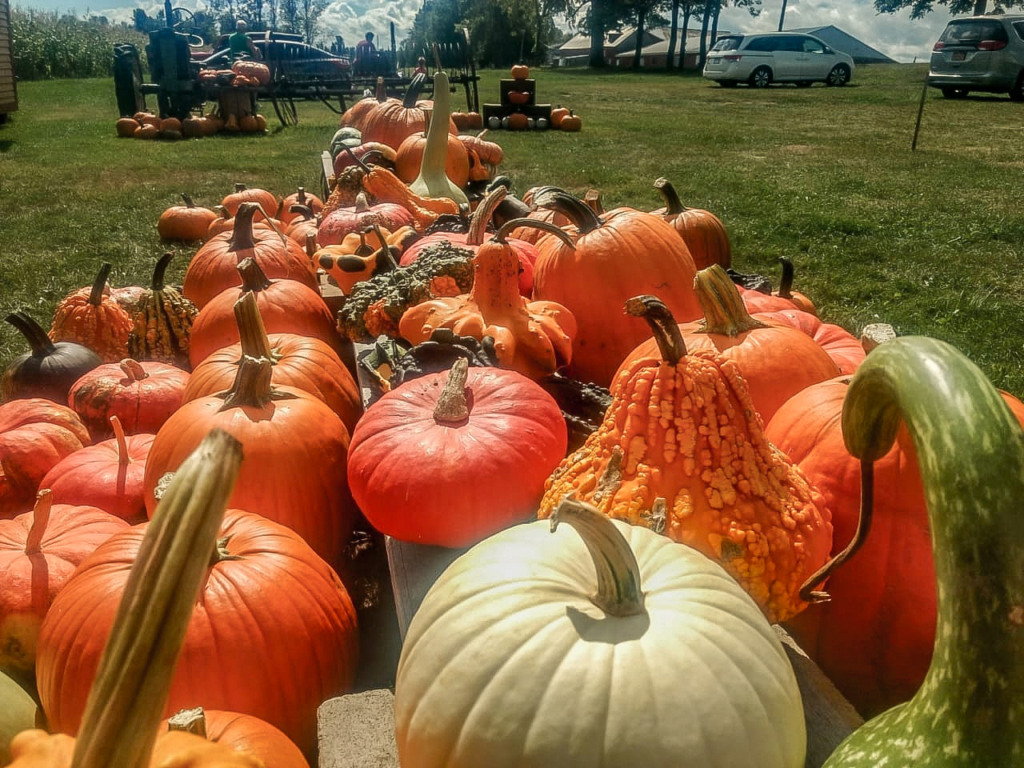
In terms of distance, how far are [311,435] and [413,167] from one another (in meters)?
4.24

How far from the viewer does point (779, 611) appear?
1623 millimetres

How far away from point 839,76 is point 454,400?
3579cm

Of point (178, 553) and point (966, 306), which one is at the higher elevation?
point (178, 553)

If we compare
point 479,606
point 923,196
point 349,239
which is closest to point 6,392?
point 349,239

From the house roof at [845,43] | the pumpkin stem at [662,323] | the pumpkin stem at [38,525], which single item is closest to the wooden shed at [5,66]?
the pumpkin stem at [38,525]

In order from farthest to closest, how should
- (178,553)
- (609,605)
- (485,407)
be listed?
(485,407) → (609,605) → (178,553)

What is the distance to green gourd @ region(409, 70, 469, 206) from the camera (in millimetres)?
5254

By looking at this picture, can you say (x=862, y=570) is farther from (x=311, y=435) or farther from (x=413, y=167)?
(x=413, y=167)

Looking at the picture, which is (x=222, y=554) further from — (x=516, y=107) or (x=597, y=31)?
(x=597, y=31)

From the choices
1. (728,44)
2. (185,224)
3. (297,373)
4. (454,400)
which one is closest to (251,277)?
(297,373)

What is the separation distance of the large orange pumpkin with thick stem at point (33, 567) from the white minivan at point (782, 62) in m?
34.8

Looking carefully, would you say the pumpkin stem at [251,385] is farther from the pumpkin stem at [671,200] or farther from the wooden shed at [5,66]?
the wooden shed at [5,66]

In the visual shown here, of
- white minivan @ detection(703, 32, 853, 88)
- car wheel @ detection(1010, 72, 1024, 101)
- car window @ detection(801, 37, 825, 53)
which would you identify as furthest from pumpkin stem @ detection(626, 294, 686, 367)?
car window @ detection(801, 37, 825, 53)

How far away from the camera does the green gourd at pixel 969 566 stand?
919 millimetres
